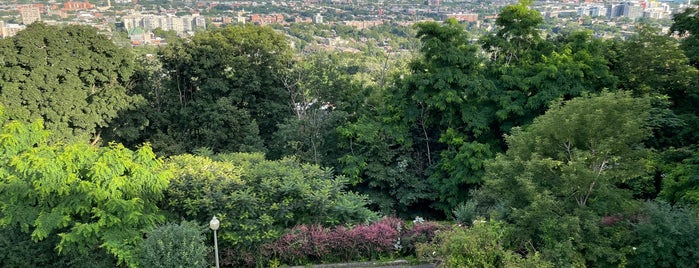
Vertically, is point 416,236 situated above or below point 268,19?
below

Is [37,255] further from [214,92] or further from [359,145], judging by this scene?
[214,92]

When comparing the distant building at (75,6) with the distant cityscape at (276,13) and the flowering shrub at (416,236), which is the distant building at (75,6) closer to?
the distant cityscape at (276,13)

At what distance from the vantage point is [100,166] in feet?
24.4

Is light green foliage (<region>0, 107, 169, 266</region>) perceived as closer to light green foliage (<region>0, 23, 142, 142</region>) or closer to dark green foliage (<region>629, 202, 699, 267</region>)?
light green foliage (<region>0, 23, 142, 142</region>)

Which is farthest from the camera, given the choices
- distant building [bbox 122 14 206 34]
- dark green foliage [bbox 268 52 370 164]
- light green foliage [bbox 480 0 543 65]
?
distant building [bbox 122 14 206 34]

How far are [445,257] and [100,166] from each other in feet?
16.9

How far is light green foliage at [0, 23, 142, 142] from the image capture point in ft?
45.0

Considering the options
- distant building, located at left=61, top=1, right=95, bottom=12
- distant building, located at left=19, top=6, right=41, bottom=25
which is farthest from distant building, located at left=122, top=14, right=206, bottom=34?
distant building, located at left=61, top=1, right=95, bottom=12

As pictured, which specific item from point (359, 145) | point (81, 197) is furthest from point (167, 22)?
point (81, 197)

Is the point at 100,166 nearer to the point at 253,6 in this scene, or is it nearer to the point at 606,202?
the point at 606,202

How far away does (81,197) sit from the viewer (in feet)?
24.3

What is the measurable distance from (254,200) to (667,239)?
6.01 m

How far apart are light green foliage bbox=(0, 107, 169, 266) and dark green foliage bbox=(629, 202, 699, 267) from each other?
277 inches

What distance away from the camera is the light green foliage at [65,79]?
13.7 meters
